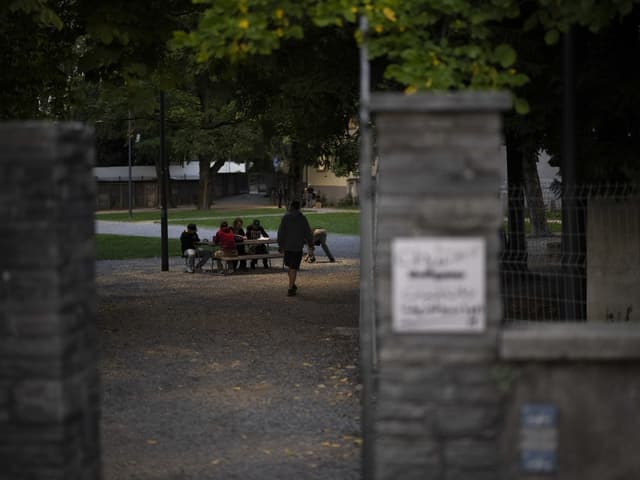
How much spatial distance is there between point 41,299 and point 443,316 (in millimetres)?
2179

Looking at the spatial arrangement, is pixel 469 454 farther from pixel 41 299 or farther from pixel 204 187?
pixel 204 187

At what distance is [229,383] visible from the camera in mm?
12992

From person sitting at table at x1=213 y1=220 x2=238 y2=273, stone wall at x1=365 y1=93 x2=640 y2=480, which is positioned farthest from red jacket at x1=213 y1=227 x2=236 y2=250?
stone wall at x1=365 y1=93 x2=640 y2=480

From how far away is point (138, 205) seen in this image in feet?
239

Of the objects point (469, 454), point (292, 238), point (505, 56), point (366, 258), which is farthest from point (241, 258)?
point (469, 454)

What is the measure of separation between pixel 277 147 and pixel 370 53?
175 ft

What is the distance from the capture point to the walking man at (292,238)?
21.3 m

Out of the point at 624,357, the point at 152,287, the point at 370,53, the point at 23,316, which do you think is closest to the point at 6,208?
the point at 23,316

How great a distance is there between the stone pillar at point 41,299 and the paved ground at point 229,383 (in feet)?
8.14

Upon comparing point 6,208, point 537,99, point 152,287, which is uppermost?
point 537,99

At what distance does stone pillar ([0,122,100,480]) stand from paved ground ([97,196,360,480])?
2480 millimetres

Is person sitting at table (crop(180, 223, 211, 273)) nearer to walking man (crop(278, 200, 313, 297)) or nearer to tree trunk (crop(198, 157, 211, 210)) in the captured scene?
walking man (crop(278, 200, 313, 297))

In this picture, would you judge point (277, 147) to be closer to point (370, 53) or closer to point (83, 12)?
point (83, 12)

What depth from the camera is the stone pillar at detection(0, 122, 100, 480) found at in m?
6.39
